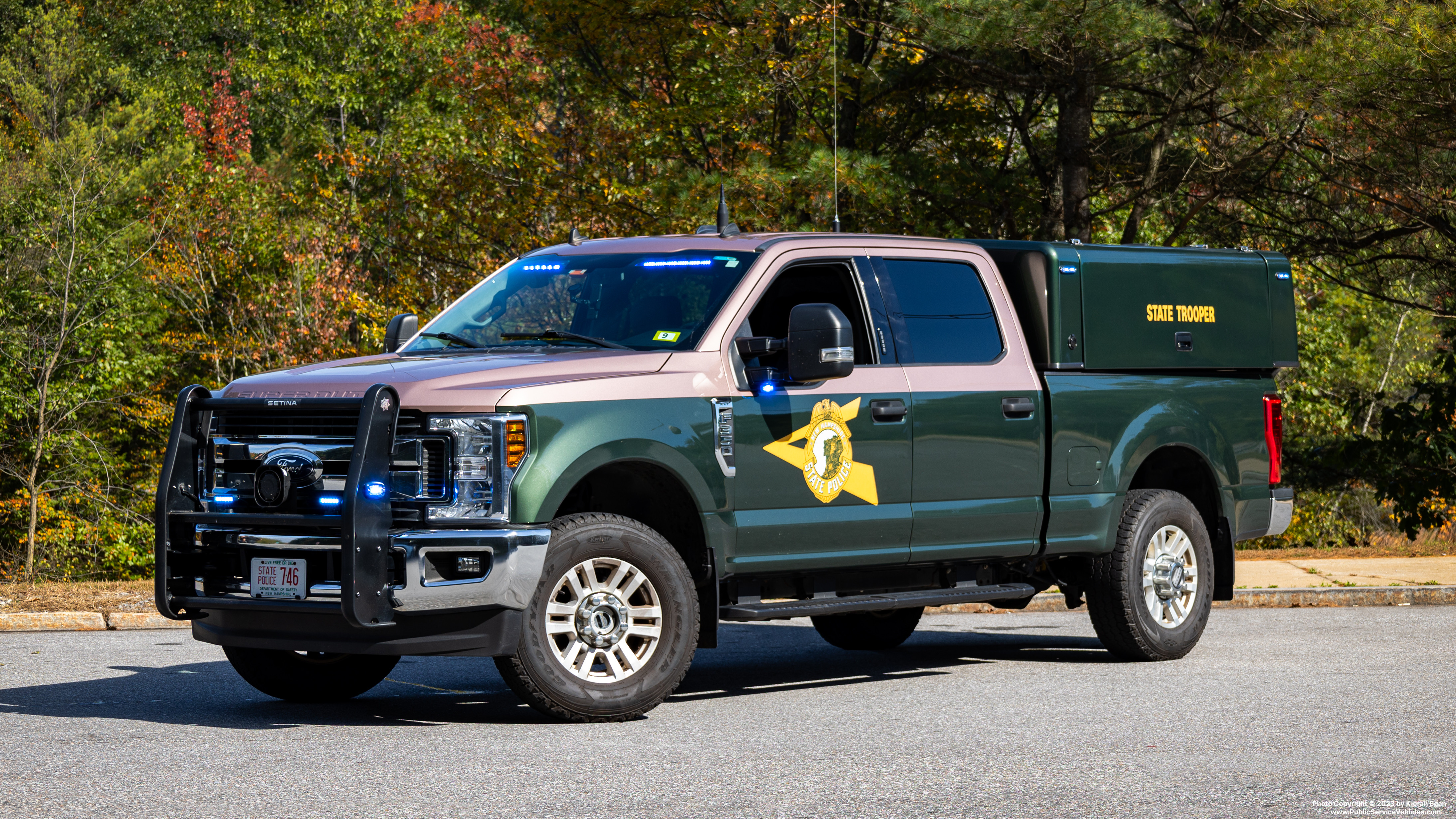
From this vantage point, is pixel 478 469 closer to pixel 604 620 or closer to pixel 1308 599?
pixel 604 620

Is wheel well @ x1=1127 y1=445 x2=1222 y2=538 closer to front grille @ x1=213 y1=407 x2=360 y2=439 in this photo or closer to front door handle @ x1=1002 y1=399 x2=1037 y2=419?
front door handle @ x1=1002 y1=399 x2=1037 y2=419

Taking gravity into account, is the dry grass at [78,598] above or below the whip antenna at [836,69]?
below

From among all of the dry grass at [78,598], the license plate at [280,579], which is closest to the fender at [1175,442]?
the license plate at [280,579]

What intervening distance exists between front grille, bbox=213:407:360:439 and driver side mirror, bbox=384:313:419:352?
1435mm

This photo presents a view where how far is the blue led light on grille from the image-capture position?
8.77m

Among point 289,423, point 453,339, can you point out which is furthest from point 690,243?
point 289,423

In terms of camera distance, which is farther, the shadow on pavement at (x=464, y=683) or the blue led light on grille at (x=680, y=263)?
the blue led light on grille at (x=680, y=263)

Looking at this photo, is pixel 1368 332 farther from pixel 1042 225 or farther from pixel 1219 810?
pixel 1219 810

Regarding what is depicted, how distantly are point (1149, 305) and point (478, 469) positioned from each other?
468 centimetres

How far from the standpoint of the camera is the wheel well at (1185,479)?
34.9 feet

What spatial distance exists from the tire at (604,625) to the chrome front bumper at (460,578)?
0.12m

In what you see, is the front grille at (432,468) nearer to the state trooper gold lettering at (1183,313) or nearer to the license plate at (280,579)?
the license plate at (280,579)

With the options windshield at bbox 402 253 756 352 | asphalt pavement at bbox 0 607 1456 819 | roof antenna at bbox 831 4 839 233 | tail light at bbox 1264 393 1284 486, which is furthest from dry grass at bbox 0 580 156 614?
tail light at bbox 1264 393 1284 486

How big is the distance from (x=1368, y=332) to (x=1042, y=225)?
17.9 m
